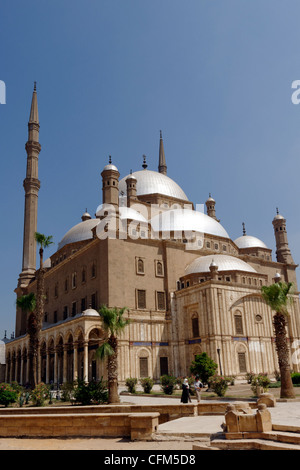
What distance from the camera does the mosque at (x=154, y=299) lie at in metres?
32.5

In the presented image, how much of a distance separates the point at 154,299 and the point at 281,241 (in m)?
20.6

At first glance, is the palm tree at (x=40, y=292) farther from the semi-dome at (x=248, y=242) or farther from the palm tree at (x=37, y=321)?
the semi-dome at (x=248, y=242)

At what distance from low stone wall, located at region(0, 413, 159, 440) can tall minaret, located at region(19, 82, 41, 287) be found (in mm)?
38612

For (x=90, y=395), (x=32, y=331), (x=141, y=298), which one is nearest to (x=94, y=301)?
(x=141, y=298)

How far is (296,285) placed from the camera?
153ft

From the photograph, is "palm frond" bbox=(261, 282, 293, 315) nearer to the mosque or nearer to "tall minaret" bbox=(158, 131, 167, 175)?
the mosque

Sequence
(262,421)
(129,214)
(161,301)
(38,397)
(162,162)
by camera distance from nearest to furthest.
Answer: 1. (262,421)
2. (38,397)
3. (161,301)
4. (129,214)
5. (162,162)

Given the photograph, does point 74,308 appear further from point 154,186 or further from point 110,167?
Result: point 154,186

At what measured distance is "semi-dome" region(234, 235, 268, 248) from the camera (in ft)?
167

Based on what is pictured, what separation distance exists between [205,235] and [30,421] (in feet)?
111

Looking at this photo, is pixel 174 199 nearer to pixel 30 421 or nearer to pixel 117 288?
pixel 117 288

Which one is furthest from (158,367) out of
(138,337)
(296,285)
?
(296,285)

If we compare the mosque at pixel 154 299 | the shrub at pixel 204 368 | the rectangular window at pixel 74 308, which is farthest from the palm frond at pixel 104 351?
the rectangular window at pixel 74 308

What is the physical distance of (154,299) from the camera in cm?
3603
